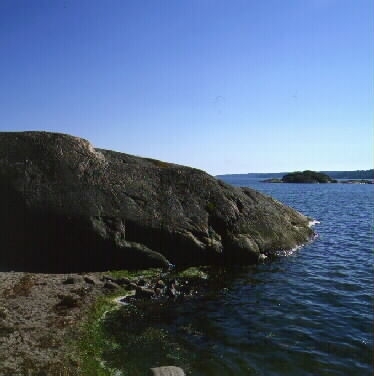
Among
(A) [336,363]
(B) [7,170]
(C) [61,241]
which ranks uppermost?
(B) [7,170]

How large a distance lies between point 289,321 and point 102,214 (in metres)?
13.9

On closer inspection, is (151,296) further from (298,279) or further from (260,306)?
(298,279)

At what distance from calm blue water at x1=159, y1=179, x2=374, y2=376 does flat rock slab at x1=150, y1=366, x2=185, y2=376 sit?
2.66ft

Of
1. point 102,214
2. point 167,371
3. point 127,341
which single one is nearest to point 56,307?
point 127,341

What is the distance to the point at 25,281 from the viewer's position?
2161 cm

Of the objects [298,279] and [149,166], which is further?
[149,166]

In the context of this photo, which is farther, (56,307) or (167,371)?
(56,307)

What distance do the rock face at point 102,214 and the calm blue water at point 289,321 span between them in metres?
3.76

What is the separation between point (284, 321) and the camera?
18141 mm

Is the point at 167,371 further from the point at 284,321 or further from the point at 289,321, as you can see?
the point at 289,321

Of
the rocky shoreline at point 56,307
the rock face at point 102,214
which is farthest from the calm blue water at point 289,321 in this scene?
the rock face at point 102,214

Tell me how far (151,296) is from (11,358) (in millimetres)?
8539

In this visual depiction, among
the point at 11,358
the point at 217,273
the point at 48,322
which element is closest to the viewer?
the point at 11,358

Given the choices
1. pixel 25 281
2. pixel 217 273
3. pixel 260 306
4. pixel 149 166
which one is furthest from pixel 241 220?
pixel 25 281
